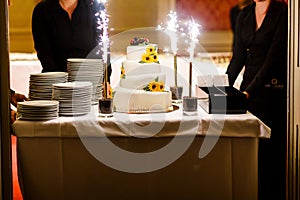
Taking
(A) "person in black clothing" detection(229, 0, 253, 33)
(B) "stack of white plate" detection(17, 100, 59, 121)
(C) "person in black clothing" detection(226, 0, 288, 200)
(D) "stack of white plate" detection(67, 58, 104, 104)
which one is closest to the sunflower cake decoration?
(D) "stack of white plate" detection(67, 58, 104, 104)

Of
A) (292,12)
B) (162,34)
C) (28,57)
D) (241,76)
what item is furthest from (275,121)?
(28,57)

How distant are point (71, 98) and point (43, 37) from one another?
0.93m

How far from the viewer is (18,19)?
14.7 feet

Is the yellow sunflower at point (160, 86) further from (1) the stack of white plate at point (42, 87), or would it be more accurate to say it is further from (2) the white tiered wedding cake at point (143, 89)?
(1) the stack of white plate at point (42, 87)

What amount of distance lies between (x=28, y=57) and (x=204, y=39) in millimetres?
1782

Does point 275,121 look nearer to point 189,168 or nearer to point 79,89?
point 189,168

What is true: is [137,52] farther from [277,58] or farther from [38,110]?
[277,58]

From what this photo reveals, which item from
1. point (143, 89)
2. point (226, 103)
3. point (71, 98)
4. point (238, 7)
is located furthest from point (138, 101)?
point (238, 7)

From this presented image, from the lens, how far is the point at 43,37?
153 inches

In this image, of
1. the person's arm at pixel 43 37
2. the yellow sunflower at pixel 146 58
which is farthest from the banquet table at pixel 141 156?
the person's arm at pixel 43 37

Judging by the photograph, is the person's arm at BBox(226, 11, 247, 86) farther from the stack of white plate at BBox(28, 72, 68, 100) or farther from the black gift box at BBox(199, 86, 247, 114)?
the stack of white plate at BBox(28, 72, 68, 100)

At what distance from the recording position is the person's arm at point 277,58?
3713mm

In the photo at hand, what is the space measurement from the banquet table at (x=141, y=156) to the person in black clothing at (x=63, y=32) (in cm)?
95

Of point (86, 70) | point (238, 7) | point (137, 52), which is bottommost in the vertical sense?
point (86, 70)
